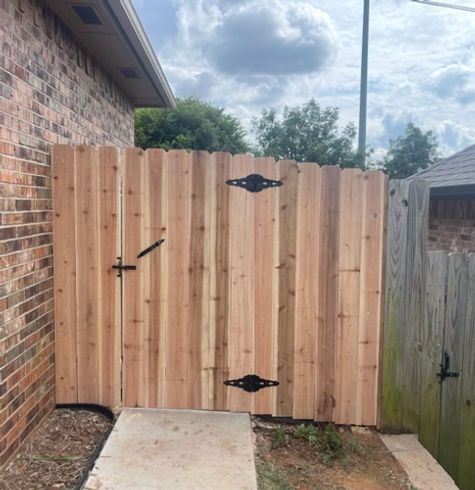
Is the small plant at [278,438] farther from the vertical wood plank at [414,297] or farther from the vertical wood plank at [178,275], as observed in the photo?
the vertical wood plank at [414,297]

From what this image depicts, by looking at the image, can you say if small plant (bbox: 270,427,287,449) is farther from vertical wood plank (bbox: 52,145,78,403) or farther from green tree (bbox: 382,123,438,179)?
green tree (bbox: 382,123,438,179)

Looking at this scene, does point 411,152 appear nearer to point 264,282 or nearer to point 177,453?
point 264,282

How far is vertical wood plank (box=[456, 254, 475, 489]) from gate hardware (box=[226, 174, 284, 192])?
145cm

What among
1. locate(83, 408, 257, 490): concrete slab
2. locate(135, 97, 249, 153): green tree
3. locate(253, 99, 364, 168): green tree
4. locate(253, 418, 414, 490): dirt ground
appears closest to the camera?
locate(83, 408, 257, 490): concrete slab

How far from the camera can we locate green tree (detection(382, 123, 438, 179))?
71.4ft

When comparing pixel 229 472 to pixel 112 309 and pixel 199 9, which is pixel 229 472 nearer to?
pixel 112 309

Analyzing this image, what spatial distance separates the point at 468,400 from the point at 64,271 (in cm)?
298

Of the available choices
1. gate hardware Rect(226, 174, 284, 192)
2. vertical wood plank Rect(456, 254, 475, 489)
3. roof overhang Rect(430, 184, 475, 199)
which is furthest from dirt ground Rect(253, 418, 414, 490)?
roof overhang Rect(430, 184, 475, 199)

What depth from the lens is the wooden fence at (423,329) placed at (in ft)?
9.83

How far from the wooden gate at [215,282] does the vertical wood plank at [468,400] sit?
648 mm

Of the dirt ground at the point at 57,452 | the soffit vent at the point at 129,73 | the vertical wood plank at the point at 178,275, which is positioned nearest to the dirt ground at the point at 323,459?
the vertical wood plank at the point at 178,275

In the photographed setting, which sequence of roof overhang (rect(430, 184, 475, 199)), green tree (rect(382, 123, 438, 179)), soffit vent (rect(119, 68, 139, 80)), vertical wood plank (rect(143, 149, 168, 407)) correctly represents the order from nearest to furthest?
vertical wood plank (rect(143, 149, 168, 407)), roof overhang (rect(430, 184, 475, 199)), soffit vent (rect(119, 68, 139, 80)), green tree (rect(382, 123, 438, 179))

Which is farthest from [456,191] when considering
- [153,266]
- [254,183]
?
[153,266]

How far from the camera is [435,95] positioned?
23031 millimetres
